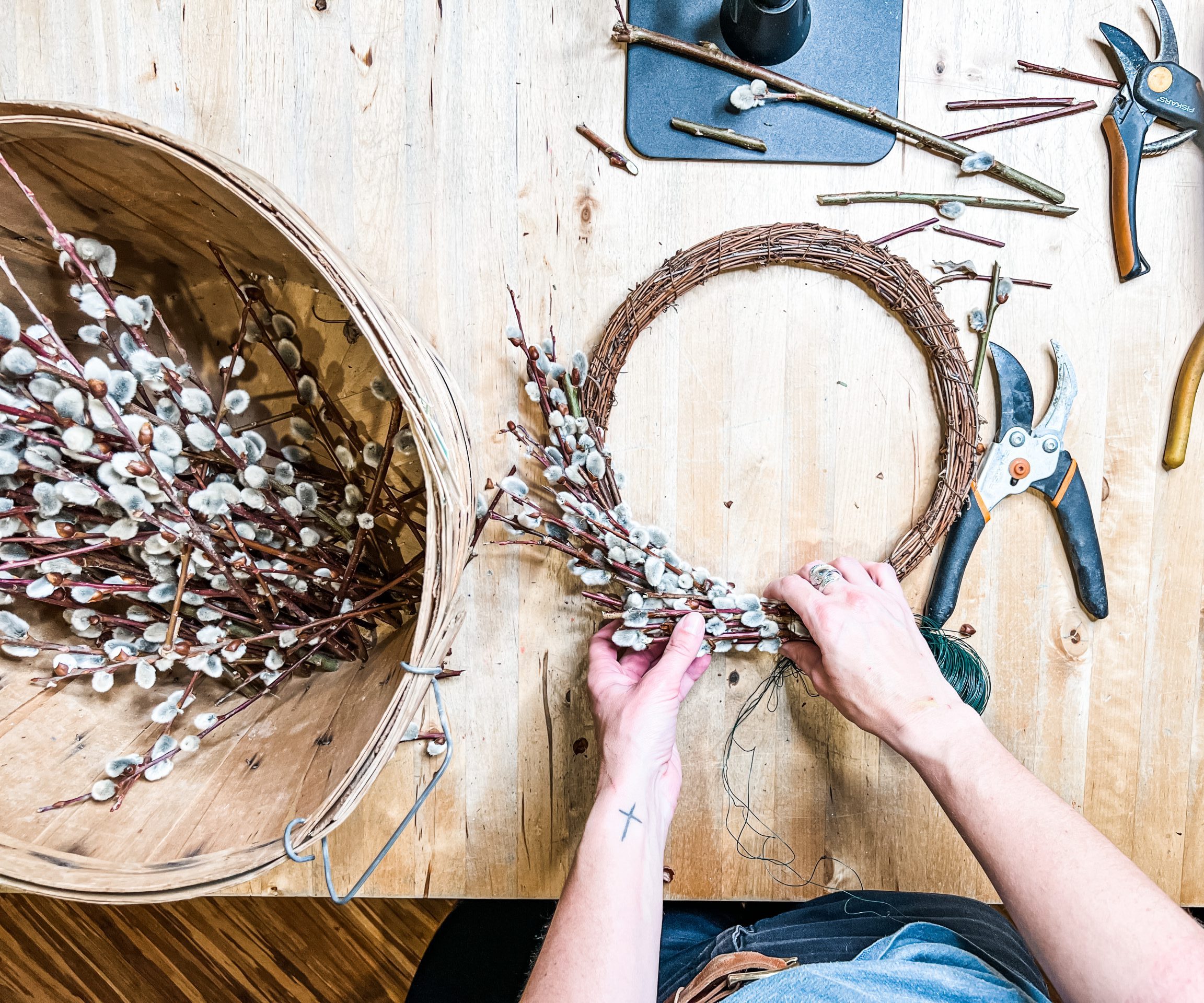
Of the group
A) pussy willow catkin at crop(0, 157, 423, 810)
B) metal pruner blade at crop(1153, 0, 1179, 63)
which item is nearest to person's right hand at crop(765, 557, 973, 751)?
pussy willow catkin at crop(0, 157, 423, 810)

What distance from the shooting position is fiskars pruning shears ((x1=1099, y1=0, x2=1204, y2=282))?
3.27 ft

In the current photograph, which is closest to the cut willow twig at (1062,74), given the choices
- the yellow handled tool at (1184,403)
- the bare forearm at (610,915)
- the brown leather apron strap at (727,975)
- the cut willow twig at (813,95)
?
the cut willow twig at (813,95)

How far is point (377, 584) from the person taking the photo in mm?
935

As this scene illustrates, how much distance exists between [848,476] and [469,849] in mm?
749

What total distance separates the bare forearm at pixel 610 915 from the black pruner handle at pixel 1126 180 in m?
0.96

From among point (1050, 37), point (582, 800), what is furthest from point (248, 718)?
point (1050, 37)

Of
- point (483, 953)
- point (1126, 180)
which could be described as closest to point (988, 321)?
point (1126, 180)

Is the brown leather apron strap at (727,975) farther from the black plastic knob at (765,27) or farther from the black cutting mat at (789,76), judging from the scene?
the black plastic knob at (765,27)

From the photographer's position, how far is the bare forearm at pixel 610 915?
2.68 ft

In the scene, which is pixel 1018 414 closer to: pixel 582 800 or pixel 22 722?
pixel 582 800

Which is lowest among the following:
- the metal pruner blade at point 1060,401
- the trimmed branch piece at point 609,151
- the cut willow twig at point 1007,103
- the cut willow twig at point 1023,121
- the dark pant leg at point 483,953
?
the dark pant leg at point 483,953

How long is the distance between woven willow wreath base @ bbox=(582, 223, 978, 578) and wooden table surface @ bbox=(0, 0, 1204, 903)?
0.11 ft

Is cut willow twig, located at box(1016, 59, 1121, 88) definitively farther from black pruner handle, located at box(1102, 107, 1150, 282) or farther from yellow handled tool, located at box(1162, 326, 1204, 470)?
yellow handled tool, located at box(1162, 326, 1204, 470)

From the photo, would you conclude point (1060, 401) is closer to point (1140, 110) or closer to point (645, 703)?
point (1140, 110)
